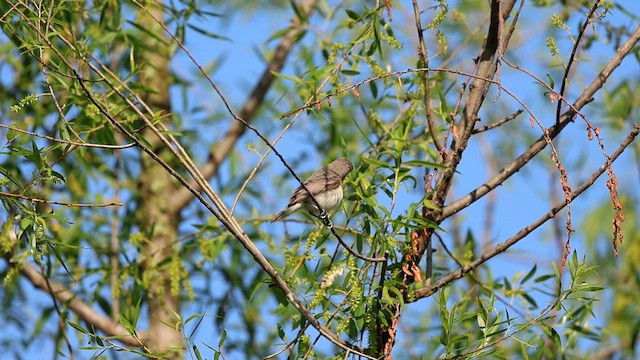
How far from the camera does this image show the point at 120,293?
182 inches

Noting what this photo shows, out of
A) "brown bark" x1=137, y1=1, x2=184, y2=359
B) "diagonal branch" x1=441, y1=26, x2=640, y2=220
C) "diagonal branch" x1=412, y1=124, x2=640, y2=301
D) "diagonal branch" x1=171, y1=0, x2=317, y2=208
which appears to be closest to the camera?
"diagonal branch" x1=412, y1=124, x2=640, y2=301

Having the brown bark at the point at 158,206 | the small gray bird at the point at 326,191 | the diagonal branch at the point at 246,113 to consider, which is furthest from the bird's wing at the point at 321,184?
the diagonal branch at the point at 246,113

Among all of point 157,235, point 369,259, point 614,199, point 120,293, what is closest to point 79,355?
point 120,293

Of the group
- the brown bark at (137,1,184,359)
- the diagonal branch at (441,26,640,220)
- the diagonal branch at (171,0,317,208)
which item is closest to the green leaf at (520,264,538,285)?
the diagonal branch at (441,26,640,220)

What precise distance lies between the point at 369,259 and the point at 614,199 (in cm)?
80

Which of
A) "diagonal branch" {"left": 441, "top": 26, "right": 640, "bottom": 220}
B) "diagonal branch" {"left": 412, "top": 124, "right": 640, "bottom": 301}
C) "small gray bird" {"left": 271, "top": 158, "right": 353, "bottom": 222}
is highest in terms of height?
"small gray bird" {"left": 271, "top": 158, "right": 353, "bottom": 222}

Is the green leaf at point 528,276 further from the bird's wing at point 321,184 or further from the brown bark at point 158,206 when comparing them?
the brown bark at point 158,206

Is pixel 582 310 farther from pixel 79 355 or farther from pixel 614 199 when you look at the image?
pixel 79 355

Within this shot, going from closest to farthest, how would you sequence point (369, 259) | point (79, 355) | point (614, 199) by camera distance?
1. point (614, 199)
2. point (369, 259)
3. point (79, 355)

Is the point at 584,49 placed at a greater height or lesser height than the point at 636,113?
lesser

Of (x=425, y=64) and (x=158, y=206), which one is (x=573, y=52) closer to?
(x=425, y=64)

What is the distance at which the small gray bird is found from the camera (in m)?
3.89

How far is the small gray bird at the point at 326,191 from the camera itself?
3887 millimetres

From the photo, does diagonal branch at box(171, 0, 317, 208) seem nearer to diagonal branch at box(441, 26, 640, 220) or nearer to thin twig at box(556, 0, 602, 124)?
diagonal branch at box(441, 26, 640, 220)
